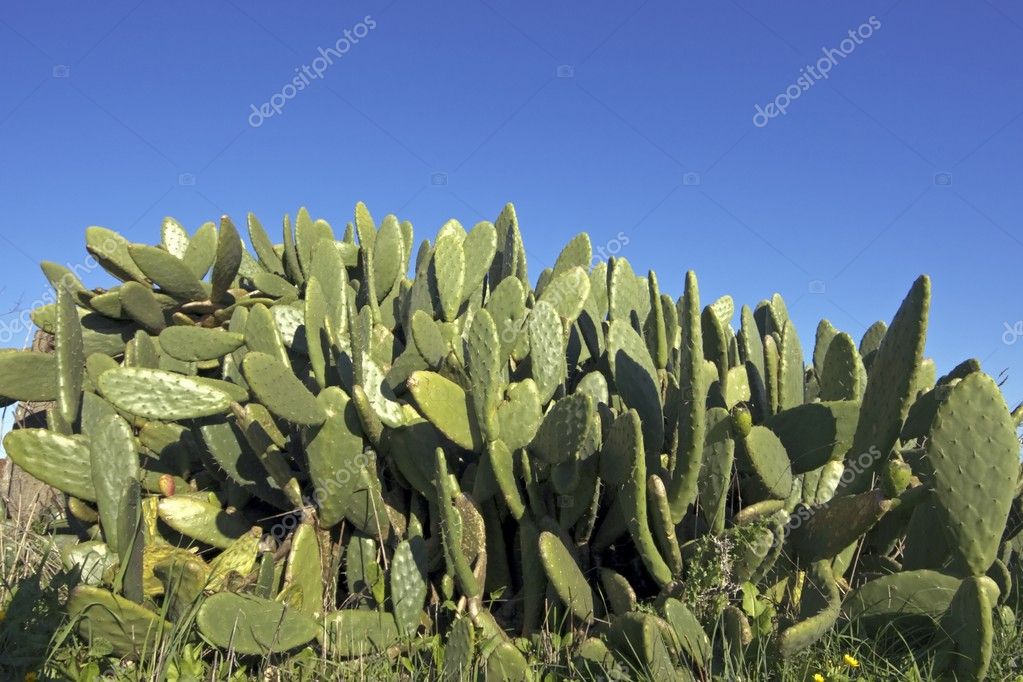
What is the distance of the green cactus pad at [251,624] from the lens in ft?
7.23

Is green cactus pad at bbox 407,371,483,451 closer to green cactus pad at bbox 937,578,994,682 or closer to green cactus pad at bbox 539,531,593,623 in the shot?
green cactus pad at bbox 539,531,593,623

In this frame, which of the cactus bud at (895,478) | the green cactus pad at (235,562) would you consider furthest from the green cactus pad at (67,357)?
the cactus bud at (895,478)

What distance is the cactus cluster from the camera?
211 cm

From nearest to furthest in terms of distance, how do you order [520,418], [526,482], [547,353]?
[520,418] → [526,482] → [547,353]

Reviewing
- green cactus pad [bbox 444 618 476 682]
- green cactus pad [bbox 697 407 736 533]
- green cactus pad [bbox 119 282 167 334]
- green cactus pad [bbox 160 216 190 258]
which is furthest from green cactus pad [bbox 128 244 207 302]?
green cactus pad [bbox 697 407 736 533]

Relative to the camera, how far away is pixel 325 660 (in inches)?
88.6

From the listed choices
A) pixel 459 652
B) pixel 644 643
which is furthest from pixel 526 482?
pixel 644 643

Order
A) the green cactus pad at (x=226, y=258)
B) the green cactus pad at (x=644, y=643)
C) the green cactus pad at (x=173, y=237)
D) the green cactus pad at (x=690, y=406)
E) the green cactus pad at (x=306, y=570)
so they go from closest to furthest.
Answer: the green cactus pad at (x=644, y=643)
the green cactus pad at (x=690, y=406)
the green cactus pad at (x=306, y=570)
the green cactus pad at (x=226, y=258)
the green cactus pad at (x=173, y=237)

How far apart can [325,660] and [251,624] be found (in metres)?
0.21

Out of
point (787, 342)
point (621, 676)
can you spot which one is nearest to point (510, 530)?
point (621, 676)

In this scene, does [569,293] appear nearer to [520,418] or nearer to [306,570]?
[520,418]

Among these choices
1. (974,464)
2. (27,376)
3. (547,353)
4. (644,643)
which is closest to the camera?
(644,643)

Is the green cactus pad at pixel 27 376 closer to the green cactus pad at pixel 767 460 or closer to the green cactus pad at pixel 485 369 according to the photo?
the green cactus pad at pixel 485 369

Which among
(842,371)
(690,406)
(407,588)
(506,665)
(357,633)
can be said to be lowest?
(506,665)
